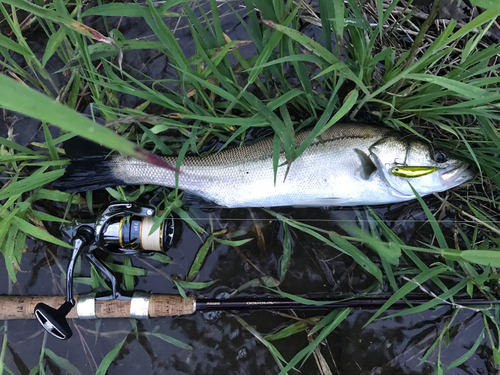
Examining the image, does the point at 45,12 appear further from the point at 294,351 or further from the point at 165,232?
the point at 294,351

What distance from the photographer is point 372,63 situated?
5.16ft

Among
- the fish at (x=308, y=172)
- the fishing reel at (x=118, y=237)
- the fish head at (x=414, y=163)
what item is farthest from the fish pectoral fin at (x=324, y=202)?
the fishing reel at (x=118, y=237)

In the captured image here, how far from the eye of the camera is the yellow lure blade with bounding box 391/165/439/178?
1727 mm

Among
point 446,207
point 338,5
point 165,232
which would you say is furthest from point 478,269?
point 165,232

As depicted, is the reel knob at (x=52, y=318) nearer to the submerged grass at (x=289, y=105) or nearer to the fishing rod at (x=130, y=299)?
the fishing rod at (x=130, y=299)

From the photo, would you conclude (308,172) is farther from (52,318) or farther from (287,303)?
(52,318)

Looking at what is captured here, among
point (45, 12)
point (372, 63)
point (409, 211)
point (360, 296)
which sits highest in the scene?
point (45, 12)

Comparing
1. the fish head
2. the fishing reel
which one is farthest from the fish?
the fishing reel

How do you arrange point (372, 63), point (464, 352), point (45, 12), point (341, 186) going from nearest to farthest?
point (45, 12) < point (372, 63) < point (341, 186) < point (464, 352)

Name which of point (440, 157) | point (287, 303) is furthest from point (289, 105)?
point (287, 303)

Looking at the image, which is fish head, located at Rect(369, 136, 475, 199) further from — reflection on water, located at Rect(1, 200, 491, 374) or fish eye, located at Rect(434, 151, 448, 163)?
reflection on water, located at Rect(1, 200, 491, 374)

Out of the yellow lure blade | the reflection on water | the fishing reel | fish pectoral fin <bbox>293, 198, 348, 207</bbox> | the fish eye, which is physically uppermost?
the fish eye

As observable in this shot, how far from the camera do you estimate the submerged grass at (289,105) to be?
158 centimetres

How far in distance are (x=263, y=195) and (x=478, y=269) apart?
1286 mm
